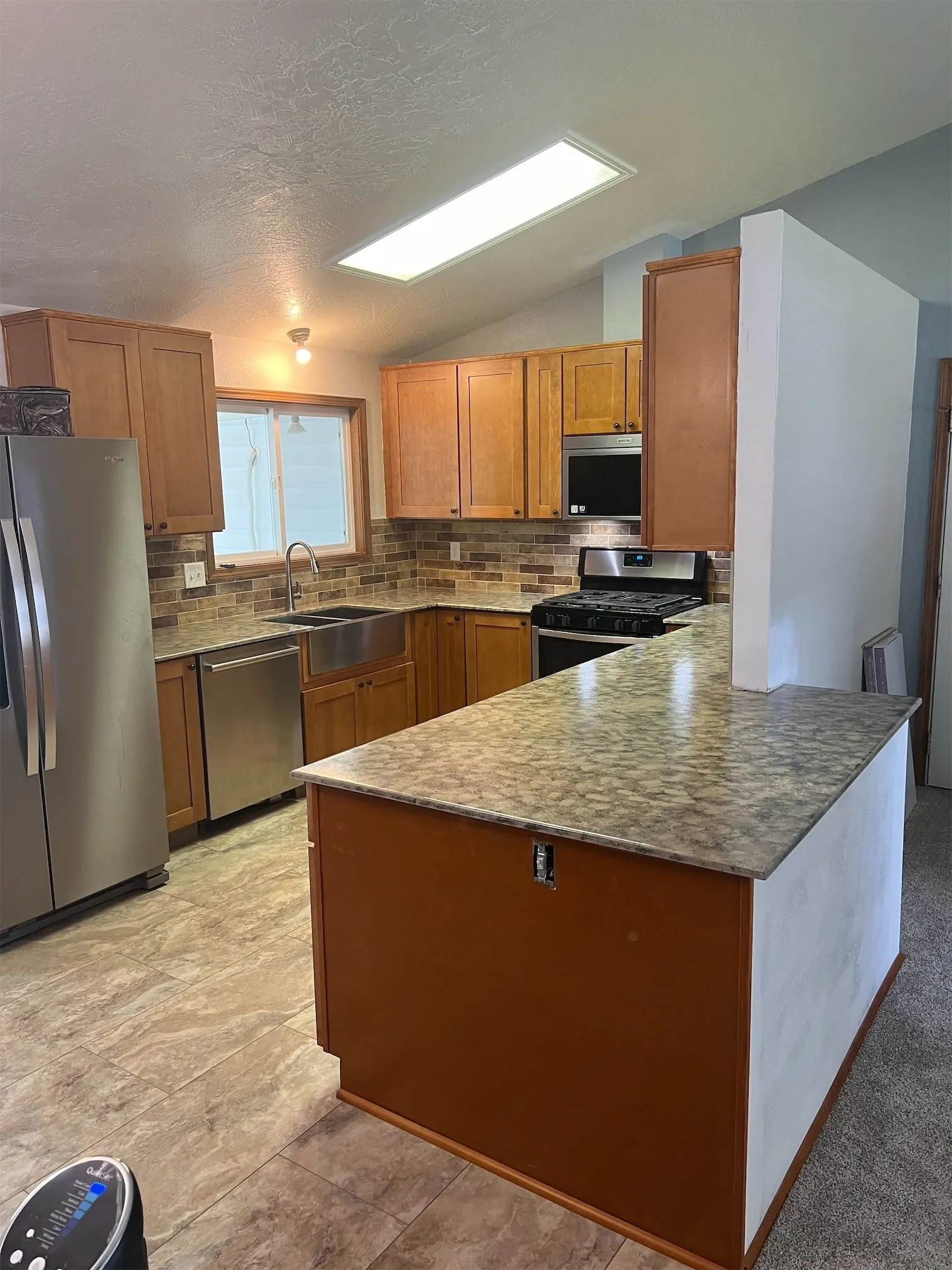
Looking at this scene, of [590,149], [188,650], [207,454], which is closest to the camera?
[590,149]

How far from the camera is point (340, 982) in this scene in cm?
221

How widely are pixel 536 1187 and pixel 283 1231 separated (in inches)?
21.1

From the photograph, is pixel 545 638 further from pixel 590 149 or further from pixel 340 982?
pixel 340 982

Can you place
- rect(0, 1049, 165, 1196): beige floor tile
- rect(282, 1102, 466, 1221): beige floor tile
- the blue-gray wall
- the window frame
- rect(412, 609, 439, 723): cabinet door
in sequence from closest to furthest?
rect(282, 1102, 466, 1221): beige floor tile, rect(0, 1049, 165, 1196): beige floor tile, the blue-gray wall, the window frame, rect(412, 609, 439, 723): cabinet door

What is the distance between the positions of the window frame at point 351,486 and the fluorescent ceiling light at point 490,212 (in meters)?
0.91

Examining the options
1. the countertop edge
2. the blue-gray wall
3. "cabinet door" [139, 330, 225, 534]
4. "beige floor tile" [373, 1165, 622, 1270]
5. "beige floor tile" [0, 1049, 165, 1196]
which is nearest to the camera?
the countertop edge

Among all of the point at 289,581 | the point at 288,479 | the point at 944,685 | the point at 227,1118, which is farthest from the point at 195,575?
the point at 944,685

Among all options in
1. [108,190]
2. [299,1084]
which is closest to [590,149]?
[108,190]

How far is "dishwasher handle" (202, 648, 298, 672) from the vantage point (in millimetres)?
3865

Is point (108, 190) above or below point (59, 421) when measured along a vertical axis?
above

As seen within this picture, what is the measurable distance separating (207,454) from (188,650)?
947mm

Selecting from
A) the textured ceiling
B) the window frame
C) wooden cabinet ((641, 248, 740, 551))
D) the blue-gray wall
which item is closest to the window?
the window frame

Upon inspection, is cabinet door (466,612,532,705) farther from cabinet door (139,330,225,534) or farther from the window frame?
cabinet door (139,330,225,534)

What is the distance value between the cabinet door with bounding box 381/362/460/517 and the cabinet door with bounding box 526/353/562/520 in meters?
0.48
